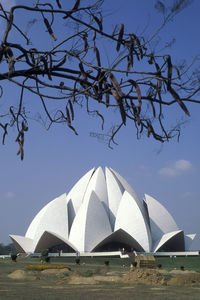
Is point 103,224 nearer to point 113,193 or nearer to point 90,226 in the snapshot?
point 90,226

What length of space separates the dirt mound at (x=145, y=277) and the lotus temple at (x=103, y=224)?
28790 millimetres

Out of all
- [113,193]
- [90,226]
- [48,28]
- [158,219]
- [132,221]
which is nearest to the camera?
[48,28]

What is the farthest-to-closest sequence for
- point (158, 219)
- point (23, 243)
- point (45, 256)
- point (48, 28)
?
point (23, 243) → point (158, 219) → point (45, 256) → point (48, 28)

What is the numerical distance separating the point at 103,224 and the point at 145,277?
103ft

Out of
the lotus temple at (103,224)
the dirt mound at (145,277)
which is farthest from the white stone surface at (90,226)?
the dirt mound at (145,277)

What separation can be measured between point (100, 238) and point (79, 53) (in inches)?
1681

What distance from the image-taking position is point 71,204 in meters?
50.7

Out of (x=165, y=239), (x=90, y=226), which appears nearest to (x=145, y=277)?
(x=90, y=226)

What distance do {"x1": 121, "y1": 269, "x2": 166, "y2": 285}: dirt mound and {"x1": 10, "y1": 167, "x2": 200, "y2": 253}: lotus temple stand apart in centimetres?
2879

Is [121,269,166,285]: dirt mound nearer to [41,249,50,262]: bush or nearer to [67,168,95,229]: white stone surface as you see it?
[41,249,50,262]: bush

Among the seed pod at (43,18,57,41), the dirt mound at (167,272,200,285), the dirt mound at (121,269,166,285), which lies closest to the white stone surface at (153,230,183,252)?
the dirt mound at (121,269,166,285)

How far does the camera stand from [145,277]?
1418cm

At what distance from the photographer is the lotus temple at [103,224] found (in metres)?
44.3

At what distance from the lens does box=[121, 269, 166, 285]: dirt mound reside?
13.8 m
